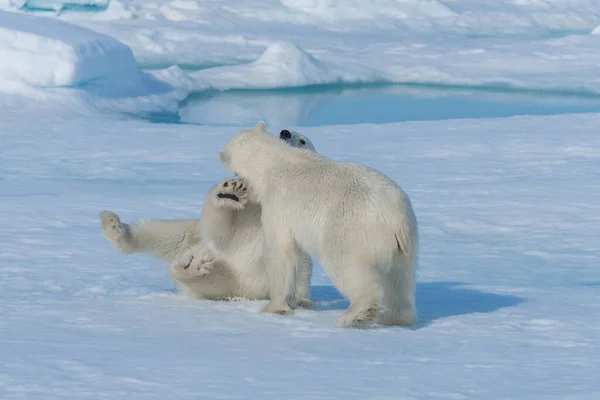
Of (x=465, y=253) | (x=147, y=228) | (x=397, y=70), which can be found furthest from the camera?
(x=397, y=70)

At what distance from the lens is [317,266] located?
4.43 metres

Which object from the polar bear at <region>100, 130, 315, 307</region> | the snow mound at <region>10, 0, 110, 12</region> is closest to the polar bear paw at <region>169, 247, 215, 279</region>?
the polar bear at <region>100, 130, 315, 307</region>

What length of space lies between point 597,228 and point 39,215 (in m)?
2.77

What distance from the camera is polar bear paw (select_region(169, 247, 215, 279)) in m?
3.49

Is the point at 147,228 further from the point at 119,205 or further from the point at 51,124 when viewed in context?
the point at 51,124

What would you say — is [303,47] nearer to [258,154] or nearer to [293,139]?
[293,139]

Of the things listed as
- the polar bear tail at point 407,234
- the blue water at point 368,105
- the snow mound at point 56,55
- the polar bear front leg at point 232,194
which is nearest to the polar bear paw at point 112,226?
the polar bear front leg at point 232,194

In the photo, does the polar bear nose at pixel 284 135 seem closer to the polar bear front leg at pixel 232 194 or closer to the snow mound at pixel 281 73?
the polar bear front leg at pixel 232 194

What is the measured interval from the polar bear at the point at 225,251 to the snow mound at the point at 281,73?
9.11 metres

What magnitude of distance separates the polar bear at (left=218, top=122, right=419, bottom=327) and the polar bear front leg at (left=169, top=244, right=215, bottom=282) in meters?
0.29

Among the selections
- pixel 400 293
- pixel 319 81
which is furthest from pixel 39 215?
pixel 319 81

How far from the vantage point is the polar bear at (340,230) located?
9.83 ft

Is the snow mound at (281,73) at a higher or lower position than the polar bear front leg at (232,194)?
lower

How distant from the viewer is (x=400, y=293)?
3.13 m
